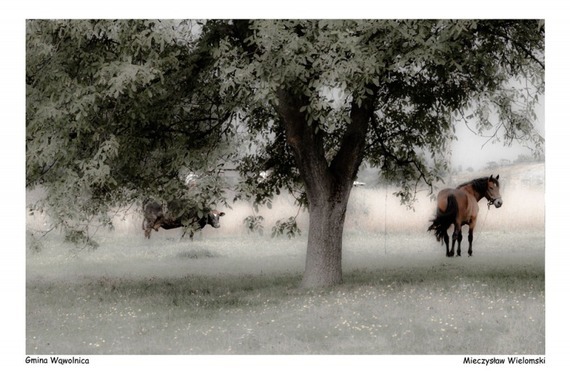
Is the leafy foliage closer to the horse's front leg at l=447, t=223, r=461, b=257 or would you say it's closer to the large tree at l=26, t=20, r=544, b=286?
the large tree at l=26, t=20, r=544, b=286

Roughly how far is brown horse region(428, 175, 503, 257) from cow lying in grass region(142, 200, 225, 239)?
585 cm

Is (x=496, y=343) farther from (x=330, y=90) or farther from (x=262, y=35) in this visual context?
(x=262, y=35)

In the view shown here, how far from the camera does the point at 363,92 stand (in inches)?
614

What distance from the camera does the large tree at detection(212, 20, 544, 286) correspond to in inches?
619

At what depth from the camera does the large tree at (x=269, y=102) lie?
52.3 ft

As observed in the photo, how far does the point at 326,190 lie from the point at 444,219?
390 cm

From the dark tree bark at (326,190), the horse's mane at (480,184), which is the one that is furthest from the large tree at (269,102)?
the horse's mane at (480,184)

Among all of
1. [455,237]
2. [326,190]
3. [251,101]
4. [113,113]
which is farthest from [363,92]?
[455,237]

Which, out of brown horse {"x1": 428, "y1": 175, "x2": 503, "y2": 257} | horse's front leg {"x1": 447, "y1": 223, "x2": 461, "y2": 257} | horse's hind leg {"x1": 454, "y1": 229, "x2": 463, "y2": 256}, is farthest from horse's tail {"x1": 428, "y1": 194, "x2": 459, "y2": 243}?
horse's hind leg {"x1": 454, "y1": 229, "x2": 463, "y2": 256}

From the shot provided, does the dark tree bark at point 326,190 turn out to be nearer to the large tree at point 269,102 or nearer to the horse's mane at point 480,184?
the large tree at point 269,102

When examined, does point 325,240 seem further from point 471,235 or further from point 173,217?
point 471,235

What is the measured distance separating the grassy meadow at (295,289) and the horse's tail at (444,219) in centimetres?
27

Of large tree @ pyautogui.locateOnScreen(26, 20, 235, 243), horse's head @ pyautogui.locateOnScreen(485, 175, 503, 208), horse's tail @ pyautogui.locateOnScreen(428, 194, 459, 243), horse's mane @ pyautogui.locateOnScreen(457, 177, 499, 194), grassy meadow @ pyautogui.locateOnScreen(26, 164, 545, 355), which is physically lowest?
grassy meadow @ pyautogui.locateOnScreen(26, 164, 545, 355)
